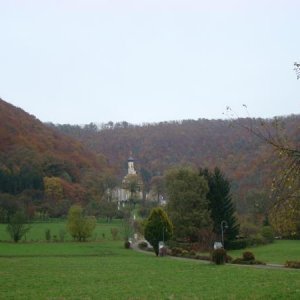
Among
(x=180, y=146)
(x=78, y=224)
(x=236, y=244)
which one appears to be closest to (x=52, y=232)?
(x=78, y=224)

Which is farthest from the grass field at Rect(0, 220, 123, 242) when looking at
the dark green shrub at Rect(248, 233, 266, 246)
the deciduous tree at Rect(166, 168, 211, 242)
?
the dark green shrub at Rect(248, 233, 266, 246)

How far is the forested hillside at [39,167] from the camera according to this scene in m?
95.3

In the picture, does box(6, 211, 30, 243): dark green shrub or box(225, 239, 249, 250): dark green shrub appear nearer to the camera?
box(225, 239, 249, 250): dark green shrub

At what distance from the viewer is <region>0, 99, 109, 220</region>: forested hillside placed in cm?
9532

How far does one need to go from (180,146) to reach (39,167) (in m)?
44.8

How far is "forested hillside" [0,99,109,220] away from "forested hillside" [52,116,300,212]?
11081 mm

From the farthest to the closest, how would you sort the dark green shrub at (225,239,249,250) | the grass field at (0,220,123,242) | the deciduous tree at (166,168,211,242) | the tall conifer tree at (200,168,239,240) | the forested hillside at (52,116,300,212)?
the forested hillside at (52,116,300,212), the grass field at (0,220,123,242), the tall conifer tree at (200,168,239,240), the dark green shrub at (225,239,249,250), the deciduous tree at (166,168,211,242)

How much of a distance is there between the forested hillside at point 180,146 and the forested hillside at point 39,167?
1108 cm

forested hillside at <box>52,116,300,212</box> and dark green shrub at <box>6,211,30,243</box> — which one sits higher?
forested hillside at <box>52,116,300,212</box>

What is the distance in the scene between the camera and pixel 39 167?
113m

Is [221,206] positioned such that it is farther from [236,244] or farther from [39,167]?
[39,167]

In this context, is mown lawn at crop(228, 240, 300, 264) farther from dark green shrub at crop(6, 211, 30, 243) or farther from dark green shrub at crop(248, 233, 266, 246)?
dark green shrub at crop(6, 211, 30, 243)

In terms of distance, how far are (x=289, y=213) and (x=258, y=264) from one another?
2544 cm

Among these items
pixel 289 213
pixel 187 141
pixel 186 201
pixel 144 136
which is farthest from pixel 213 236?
pixel 144 136
